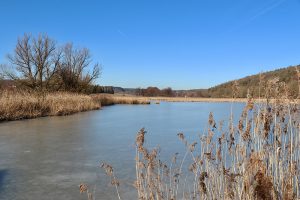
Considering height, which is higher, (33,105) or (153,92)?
(153,92)

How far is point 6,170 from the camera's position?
12.6ft

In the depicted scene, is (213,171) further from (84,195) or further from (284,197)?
(84,195)

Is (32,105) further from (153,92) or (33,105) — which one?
(153,92)

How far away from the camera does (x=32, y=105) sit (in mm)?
12328

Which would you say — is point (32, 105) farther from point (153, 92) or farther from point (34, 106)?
point (153, 92)

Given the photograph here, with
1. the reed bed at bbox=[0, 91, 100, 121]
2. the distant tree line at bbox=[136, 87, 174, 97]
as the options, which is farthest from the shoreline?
the distant tree line at bbox=[136, 87, 174, 97]

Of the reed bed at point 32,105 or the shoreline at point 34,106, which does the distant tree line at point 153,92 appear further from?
the reed bed at point 32,105

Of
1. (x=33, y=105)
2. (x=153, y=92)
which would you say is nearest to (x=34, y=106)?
(x=33, y=105)

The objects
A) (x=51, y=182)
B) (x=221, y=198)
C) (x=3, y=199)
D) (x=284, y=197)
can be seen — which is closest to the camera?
(x=284, y=197)

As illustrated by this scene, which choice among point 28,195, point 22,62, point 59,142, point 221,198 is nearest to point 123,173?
point 28,195

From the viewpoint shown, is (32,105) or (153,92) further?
(153,92)

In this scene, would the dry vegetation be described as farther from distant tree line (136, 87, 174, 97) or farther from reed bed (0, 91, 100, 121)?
distant tree line (136, 87, 174, 97)

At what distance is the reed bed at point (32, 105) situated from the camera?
1078 cm

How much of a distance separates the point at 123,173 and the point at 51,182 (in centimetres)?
81
